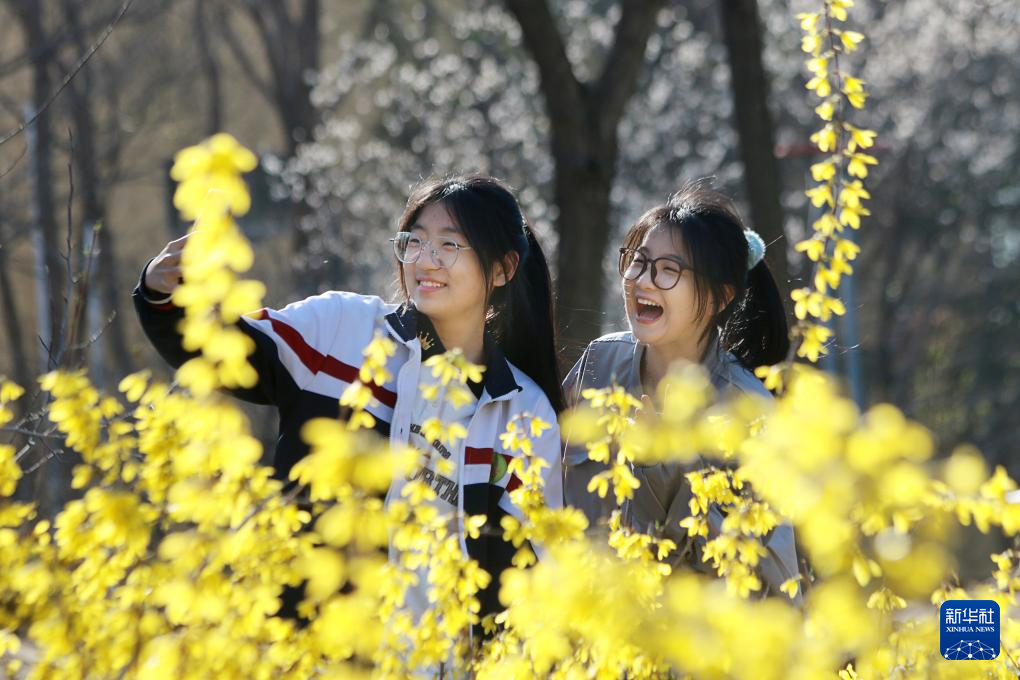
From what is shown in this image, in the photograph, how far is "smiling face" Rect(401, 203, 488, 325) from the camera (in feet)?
10.3

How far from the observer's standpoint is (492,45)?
1534 centimetres

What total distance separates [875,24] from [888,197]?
218 centimetres

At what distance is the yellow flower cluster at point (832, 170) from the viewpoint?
2.47 m

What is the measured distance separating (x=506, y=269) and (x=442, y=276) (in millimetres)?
239

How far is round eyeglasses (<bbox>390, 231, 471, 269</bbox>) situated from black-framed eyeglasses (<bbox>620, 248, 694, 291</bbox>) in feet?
1.46

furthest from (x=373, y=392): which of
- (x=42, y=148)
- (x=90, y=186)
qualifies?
(x=90, y=186)

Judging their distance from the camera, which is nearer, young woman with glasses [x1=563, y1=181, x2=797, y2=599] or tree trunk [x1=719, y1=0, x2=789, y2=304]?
young woman with glasses [x1=563, y1=181, x2=797, y2=599]

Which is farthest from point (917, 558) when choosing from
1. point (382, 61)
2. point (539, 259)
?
point (382, 61)

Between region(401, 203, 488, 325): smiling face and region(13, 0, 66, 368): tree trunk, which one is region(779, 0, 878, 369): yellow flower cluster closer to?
region(401, 203, 488, 325): smiling face

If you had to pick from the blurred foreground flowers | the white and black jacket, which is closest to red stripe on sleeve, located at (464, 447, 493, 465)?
the white and black jacket

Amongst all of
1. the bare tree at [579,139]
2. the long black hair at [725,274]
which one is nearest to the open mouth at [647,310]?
the long black hair at [725,274]

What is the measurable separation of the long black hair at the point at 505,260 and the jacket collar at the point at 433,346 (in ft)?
0.33

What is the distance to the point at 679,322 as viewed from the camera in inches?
132

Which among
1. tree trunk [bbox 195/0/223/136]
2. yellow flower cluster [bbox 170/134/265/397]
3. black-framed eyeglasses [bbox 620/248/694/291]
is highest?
tree trunk [bbox 195/0/223/136]
